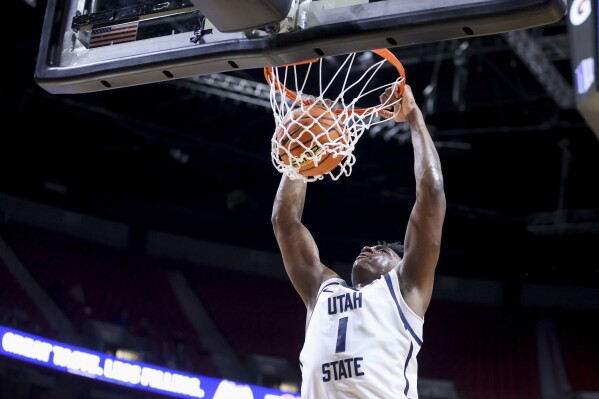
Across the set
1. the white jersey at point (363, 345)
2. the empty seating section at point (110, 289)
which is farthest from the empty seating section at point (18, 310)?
the white jersey at point (363, 345)

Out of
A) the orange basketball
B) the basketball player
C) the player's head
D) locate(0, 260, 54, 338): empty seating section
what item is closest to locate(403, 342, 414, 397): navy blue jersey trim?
the basketball player

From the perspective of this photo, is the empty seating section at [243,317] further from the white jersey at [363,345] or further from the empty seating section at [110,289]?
the white jersey at [363,345]

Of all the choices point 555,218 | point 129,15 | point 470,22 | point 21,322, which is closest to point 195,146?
point 21,322

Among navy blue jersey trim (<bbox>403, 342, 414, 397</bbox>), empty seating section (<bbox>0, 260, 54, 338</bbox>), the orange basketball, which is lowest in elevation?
navy blue jersey trim (<bbox>403, 342, 414, 397</bbox>)

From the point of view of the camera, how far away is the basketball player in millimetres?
2900

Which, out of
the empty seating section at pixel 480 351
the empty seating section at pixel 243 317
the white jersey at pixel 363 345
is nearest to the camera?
the white jersey at pixel 363 345

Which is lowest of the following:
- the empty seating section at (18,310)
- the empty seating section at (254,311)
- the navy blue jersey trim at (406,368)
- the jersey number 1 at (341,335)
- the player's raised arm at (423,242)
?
the navy blue jersey trim at (406,368)

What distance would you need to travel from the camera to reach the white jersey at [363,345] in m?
2.88

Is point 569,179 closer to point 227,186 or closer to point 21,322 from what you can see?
point 227,186

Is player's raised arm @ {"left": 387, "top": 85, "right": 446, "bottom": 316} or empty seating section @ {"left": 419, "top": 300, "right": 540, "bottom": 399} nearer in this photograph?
player's raised arm @ {"left": 387, "top": 85, "right": 446, "bottom": 316}

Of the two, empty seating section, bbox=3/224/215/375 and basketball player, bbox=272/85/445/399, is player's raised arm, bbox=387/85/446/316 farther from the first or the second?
empty seating section, bbox=3/224/215/375

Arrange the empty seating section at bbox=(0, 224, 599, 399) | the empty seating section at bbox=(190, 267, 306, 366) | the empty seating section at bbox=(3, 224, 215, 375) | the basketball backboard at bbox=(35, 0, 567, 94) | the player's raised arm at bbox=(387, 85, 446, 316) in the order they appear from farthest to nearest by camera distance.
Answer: the empty seating section at bbox=(190, 267, 306, 366) < the empty seating section at bbox=(0, 224, 599, 399) < the empty seating section at bbox=(3, 224, 215, 375) < the player's raised arm at bbox=(387, 85, 446, 316) < the basketball backboard at bbox=(35, 0, 567, 94)

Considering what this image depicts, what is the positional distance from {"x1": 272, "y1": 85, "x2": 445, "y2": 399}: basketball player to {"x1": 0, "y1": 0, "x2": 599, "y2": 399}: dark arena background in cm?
506

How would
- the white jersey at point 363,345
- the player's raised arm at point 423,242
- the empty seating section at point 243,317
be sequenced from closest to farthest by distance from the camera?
the white jersey at point 363,345
the player's raised arm at point 423,242
the empty seating section at point 243,317
